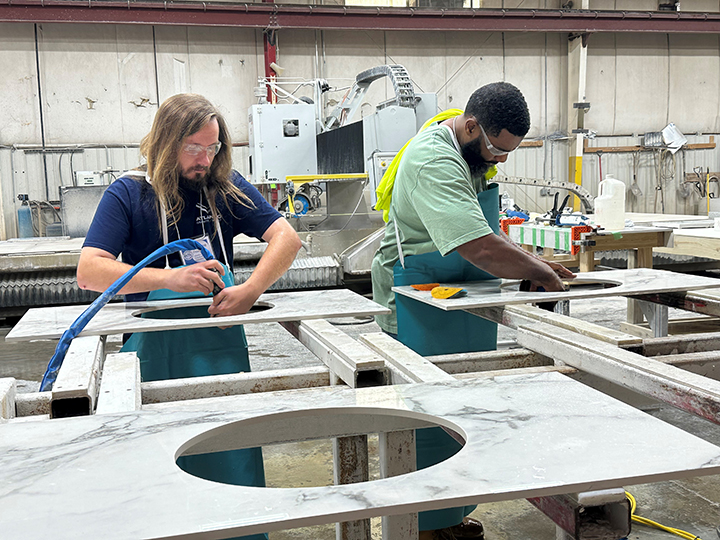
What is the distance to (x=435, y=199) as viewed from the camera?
6.57ft

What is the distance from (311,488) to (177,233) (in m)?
1.26

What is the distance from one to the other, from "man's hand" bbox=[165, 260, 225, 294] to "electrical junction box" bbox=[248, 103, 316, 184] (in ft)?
15.5

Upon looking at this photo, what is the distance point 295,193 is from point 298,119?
33.4 inches

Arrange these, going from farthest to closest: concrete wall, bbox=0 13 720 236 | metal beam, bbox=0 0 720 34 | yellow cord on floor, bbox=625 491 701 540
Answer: concrete wall, bbox=0 13 720 236 < metal beam, bbox=0 0 720 34 < yellow cord on floor, bbox=625 491 701 540

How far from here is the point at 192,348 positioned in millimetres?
1852

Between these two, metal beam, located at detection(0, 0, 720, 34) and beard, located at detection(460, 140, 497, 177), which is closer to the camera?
beard, located at detection(460, 140, 497, 177)

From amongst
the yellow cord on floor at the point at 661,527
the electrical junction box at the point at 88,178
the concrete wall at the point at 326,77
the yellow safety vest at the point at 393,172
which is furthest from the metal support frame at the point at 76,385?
the concrete wall at the point at 326,77

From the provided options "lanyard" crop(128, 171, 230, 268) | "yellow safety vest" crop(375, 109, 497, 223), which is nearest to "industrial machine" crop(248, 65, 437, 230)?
"yellow safety vest" crop(375, 109, 497, 223)

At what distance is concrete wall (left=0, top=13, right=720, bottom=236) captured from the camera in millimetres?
8664

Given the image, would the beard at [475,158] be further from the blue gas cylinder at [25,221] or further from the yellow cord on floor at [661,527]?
the blue gas cylinder at [25,221]

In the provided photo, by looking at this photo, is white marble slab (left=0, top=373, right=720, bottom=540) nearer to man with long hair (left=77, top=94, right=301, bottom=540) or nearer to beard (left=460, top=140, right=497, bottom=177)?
man with long hair (left=77, top=94, right=301, bottom=540)

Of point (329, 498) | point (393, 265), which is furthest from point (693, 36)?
point (329, 498)

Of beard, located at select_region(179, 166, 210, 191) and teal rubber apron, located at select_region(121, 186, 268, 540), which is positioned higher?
beard, located at select_region(179, 166, 210, 191)

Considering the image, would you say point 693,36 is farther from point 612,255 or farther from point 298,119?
point 298,119
